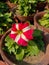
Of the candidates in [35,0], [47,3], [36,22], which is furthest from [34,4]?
[36,22]

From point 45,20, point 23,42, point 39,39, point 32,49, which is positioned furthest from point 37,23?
point 23,42

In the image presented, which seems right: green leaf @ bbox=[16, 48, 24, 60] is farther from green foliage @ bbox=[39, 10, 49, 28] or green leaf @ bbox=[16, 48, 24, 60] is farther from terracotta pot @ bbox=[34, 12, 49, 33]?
green foliage @ bbox=[39, 10, 49, 28]

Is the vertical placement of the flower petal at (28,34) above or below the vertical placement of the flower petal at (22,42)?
above

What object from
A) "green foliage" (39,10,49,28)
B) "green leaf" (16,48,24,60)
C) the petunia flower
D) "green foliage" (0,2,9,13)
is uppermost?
the petunia flower

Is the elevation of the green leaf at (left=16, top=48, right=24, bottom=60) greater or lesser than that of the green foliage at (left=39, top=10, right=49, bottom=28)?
lesser

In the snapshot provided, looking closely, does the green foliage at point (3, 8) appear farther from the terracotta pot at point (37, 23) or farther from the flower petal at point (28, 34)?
the flower petal at point (28, 34)

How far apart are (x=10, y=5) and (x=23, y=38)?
1.34 m

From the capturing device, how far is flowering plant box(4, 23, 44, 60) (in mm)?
1717

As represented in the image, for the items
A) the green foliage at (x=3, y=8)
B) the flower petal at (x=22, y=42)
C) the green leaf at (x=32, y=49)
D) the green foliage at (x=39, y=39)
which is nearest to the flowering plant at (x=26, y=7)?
the green foliage at (x=3, y=8)

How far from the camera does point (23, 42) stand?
1.70 meters

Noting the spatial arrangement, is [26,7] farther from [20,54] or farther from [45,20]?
[20,54]

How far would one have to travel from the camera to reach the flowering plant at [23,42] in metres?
1.72

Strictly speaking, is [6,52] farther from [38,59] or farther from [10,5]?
[10,5]

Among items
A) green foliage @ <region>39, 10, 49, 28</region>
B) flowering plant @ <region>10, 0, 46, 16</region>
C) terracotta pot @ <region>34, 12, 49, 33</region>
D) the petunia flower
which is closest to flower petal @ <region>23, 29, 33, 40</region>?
the petunia flower
